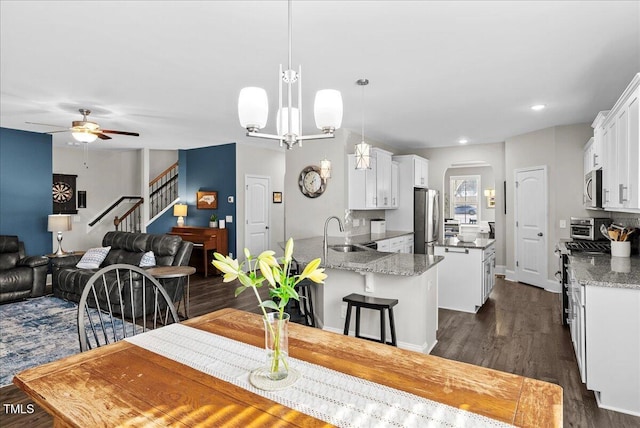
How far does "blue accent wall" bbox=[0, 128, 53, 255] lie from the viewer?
591 cm

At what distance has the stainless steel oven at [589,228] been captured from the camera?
4363mm

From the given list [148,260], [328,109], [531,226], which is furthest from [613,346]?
[148,260]

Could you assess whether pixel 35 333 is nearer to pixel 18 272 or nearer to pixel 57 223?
pixel 18 272

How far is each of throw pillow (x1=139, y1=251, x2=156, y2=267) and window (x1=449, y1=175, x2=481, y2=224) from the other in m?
8.61

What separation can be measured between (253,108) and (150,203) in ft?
26.1

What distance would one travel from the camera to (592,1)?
7.34ft

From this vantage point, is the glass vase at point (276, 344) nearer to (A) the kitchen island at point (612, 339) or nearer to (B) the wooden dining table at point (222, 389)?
(B) the wooden dining table at point (222, 389)

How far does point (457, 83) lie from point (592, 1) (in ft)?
4.96

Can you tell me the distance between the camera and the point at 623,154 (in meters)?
2.96

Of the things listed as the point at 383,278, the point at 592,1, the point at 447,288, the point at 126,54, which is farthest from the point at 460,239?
the point at 126,54

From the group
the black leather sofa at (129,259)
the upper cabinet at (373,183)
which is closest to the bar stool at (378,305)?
the black leather sofa at (129,259)

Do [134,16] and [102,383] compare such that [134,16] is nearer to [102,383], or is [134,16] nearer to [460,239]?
[102,383]

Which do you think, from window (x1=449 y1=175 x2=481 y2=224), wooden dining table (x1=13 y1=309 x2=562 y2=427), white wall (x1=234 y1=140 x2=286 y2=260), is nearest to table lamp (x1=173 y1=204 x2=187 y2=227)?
white wall (x1=234 y1=140 x2=286 y2=260)

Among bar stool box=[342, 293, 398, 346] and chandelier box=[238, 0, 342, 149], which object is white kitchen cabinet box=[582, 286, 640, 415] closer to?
bar stool box=[342, 293, 398, 346]
